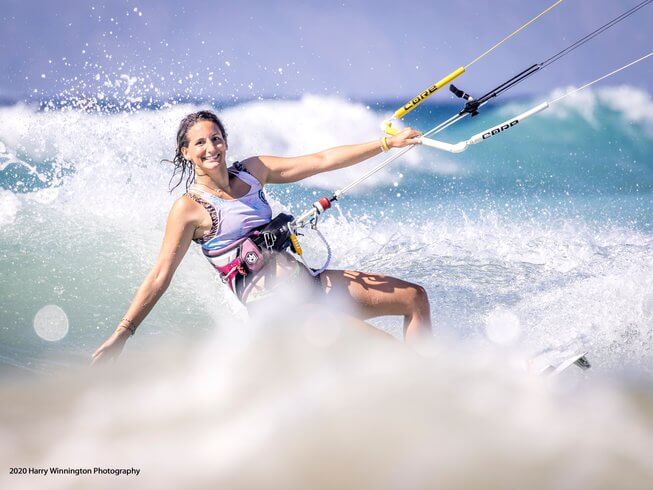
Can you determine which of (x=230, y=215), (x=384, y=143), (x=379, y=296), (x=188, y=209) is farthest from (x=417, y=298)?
(x=188, y=209)

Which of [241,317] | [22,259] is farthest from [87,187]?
[241,317]

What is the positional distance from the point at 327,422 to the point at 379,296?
38.5 inches

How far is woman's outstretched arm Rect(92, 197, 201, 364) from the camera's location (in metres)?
3.19

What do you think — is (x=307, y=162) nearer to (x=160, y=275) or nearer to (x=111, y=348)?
(x=160, y=275)

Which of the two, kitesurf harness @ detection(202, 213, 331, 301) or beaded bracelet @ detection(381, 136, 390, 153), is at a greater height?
beaded bracelet @ detection(381, 136, 390, 153)

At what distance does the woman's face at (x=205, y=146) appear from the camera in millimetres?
3564

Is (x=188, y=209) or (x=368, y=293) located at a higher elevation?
(x=188, y=209)

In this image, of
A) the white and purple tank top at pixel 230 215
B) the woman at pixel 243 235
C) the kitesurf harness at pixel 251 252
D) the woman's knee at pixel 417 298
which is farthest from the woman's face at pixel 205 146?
the woman's knee at pixel 417 298

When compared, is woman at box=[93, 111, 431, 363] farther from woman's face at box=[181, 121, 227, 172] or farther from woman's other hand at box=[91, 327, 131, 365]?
woman's other hand at box=[91, 327, 131, 365]

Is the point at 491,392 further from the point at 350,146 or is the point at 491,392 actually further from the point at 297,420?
the point at 350,146

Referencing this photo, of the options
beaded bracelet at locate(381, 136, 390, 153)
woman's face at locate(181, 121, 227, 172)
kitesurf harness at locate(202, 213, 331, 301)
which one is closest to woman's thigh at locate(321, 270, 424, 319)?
kitesurf harness at locate(202, 213, 331, 301)

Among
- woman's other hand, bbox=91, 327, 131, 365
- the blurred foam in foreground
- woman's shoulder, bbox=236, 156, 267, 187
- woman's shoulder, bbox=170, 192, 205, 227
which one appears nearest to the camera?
the blurred foam in foreground

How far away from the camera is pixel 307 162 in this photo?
12.9 feet

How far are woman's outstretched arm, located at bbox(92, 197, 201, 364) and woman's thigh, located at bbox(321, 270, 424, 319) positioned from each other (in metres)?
0.85
